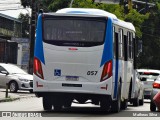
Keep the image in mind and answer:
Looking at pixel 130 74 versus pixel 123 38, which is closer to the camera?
pixel 123 38

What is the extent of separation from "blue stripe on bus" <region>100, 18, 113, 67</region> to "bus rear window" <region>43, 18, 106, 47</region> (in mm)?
137

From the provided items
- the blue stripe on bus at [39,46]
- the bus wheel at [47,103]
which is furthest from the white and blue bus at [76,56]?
the bus wheel at [47,103]

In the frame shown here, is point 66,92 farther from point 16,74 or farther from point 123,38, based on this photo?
point 16,74

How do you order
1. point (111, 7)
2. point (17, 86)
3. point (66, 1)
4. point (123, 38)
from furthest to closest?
point (66, 1)
point (111, 7)
point (17, 86)
point (123, 38)

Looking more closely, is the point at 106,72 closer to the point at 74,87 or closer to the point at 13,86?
the point at 74,87

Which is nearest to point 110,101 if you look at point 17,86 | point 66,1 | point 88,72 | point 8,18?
point 88,72

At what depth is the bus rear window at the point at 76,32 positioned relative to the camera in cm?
2041

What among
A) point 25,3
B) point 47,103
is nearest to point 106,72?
point 47,103

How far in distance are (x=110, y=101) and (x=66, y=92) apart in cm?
183

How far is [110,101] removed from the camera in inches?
843

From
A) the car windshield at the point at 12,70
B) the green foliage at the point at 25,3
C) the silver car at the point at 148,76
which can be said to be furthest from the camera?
the green foliage at the point at 25,3

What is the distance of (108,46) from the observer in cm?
2034

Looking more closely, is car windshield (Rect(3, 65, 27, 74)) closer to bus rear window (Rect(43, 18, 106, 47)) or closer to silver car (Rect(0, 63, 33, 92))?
silver car (Rect(0, 63, 33, 92))

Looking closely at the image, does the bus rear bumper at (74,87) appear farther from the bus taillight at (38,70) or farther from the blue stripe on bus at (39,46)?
the blue stripe on bus at (39,46)
